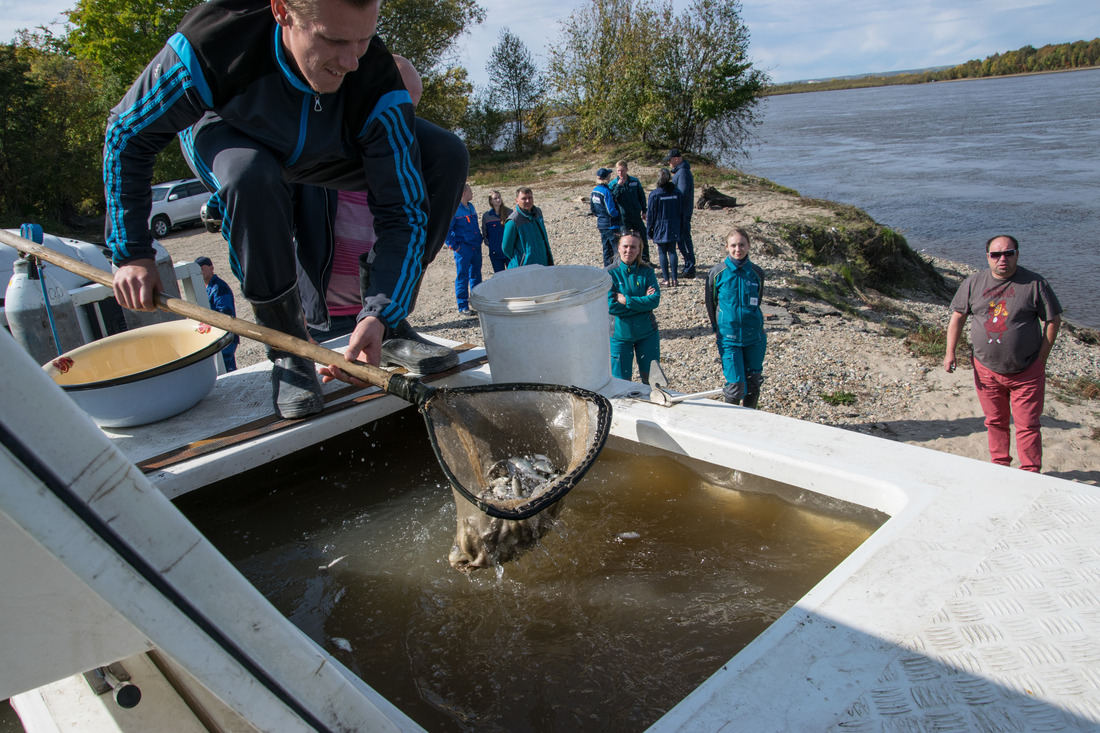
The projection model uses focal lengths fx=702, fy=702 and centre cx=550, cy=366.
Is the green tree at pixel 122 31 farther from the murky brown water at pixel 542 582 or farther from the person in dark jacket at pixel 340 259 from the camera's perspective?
the murky brown water at pixel 542 582

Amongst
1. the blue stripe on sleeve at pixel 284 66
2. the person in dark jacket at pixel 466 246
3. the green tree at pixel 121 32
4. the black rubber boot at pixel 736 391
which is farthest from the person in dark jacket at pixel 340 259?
the green tree at pixel 121 32

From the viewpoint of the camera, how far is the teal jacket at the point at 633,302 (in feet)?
21.2

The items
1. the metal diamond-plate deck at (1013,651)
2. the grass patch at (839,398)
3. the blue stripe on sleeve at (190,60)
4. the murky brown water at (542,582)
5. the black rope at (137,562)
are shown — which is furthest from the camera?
the grass patch at (839,398)

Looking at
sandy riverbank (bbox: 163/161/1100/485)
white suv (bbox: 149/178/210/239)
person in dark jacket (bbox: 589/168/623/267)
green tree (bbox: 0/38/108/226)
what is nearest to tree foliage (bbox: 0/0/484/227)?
green tree (bbox: 0/38/108/226)

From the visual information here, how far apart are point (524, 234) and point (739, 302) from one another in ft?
13.9

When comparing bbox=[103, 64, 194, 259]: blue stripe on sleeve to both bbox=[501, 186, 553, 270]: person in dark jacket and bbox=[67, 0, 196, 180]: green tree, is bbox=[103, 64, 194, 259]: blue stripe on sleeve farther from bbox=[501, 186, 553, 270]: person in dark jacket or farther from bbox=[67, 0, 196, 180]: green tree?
bbox=[67, 0, 196, 180]: green tree

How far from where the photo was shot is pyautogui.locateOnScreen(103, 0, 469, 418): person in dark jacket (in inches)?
103

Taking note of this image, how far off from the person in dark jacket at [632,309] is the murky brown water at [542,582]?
3.24 m

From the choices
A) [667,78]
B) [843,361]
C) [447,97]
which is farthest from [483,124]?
[843,361]

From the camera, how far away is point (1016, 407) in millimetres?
5551

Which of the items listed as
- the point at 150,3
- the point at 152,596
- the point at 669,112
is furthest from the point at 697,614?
the point at 150,3

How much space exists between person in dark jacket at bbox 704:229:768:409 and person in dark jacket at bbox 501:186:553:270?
384 centimetres

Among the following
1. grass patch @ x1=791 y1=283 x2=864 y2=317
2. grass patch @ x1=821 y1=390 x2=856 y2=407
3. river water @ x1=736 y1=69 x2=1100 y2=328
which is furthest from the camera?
river water @ x1=736 y1=69 x2=1100 y2=328

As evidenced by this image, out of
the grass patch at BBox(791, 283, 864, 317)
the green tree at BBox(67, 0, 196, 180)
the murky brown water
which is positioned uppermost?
the green tree at BBox(67, 0, 196, 180)
